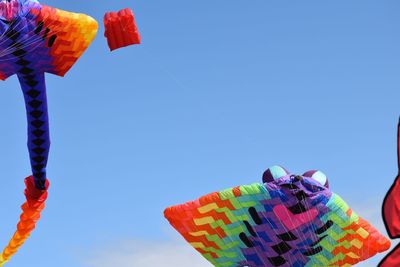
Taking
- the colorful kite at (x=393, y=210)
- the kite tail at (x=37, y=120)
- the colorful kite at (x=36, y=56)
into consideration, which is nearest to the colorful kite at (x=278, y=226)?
the kite tail at (x=37, y=120)

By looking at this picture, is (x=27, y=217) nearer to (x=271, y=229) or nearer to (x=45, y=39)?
(x=45, y=39)

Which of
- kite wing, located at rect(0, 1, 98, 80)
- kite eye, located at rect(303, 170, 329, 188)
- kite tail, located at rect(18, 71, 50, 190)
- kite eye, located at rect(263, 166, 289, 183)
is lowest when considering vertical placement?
kite eye, located at rect(303, 170, 329, 188)

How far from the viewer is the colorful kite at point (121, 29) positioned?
33.8 feet

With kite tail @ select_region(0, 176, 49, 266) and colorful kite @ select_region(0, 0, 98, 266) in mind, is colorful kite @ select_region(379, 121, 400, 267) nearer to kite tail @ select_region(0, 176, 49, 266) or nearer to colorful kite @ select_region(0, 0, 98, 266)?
colorful kite @ select_region(0, 0, 98, 266)

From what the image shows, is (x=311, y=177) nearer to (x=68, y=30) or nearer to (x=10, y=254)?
(x=68, y=30)

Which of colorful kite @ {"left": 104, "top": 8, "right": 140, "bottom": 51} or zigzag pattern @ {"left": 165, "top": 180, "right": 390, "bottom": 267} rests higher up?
colorful kite @ {"left": 104, "top": 8, "right": 140, "bottom": 51}

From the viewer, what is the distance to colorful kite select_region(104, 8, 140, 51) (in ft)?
33.8

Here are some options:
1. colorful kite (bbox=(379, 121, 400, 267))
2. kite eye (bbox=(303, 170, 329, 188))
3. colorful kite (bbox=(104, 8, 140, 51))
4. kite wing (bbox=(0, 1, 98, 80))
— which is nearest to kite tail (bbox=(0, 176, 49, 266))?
kite wing (bbox=(0, 1, 98, 80))

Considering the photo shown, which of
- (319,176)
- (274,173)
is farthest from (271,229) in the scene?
(319,176)

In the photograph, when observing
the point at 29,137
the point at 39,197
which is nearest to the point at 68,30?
the point at 29,137

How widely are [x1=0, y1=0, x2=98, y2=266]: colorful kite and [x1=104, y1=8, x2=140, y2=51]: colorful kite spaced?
0.84ft

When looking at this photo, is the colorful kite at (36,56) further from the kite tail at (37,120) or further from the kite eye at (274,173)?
the kite eye at (274,173)

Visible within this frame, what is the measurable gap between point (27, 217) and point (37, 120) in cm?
194

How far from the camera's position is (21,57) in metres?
10.1
